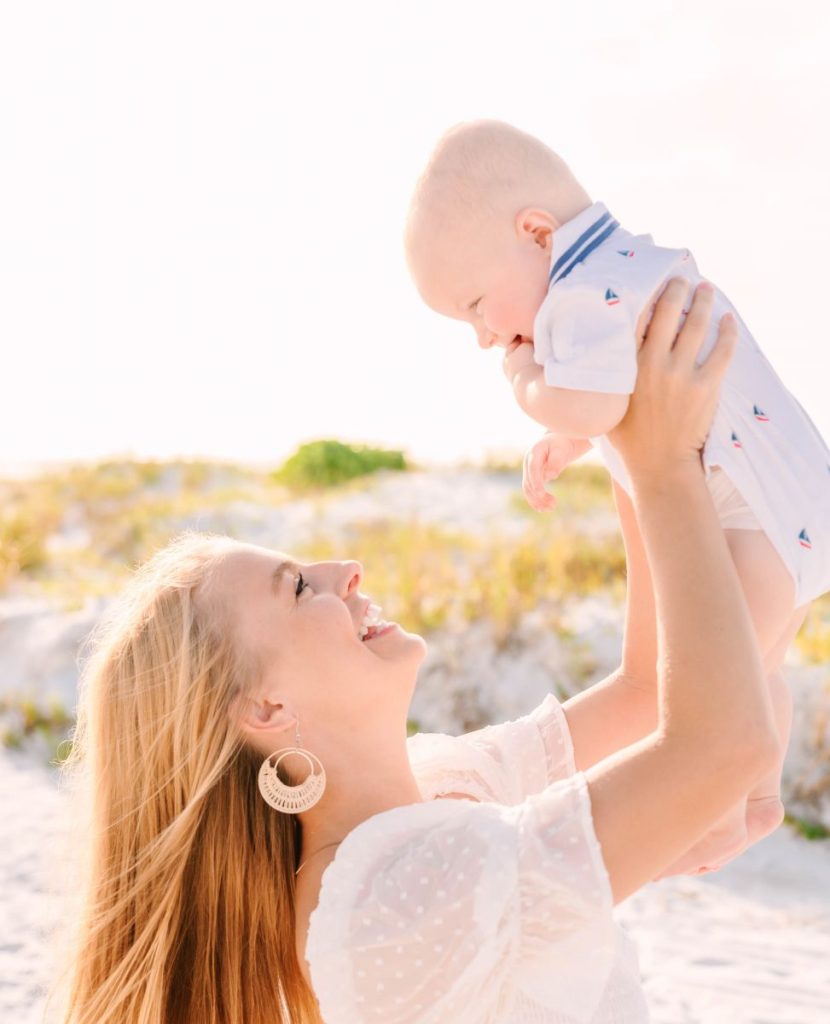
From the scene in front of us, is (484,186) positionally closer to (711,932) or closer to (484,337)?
(484,337)

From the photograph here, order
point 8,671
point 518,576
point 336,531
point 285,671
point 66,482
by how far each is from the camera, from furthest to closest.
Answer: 1. point 66,482
2. point 336,531
3. point 8,671
4. point 518,576
5. point 285,671

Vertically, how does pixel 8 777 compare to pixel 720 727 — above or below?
below

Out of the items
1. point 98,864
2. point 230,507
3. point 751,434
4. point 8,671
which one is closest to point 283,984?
point 98,864

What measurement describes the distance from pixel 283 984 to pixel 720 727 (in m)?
1.04

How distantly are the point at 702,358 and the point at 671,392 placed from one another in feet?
0.82

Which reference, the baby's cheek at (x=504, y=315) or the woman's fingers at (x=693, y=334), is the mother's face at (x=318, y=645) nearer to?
the baby's cheek at (x=504, y=315)

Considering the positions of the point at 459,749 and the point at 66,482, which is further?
the point at 66,482

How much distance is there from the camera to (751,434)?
2.21 m

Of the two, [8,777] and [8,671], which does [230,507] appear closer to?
[8,671]

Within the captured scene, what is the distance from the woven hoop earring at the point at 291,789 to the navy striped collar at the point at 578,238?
0.96 m

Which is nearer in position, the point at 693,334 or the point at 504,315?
the point at 693,334

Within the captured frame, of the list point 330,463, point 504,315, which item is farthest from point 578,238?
point 330,463

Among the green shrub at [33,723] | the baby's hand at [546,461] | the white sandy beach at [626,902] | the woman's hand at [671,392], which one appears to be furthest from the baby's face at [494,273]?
the green shrub at [33,723]

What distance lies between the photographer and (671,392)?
6.27 ft
